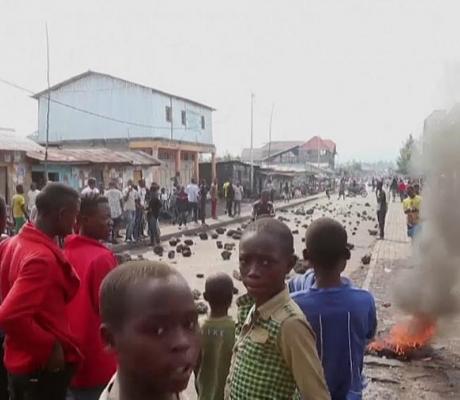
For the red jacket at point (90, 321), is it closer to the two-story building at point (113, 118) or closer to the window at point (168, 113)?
the two-story building at point (113, 118)

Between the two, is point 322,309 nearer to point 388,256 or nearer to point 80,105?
point 388,256

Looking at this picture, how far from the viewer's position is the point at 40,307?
106 inches

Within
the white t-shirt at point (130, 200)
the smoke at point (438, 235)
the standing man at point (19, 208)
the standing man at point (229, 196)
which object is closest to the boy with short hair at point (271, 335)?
the smoke at point (438, 235)

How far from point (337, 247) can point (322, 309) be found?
0.29m

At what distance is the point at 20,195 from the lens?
46.6 feet

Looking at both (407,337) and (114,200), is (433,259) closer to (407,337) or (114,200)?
(407,337)

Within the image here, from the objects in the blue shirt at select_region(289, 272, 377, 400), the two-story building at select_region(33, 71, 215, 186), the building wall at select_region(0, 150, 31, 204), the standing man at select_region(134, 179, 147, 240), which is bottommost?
the standing man at select_region(134, 179, 147, 240)

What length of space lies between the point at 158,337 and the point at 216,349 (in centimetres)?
180

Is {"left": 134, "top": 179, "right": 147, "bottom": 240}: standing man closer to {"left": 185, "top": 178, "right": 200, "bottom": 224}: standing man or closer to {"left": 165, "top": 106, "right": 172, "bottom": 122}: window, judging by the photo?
{"left": 185, "top": 178, "right": 200, "bottom": 224}: standing man

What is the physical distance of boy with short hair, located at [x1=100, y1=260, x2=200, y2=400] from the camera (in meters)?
1.44

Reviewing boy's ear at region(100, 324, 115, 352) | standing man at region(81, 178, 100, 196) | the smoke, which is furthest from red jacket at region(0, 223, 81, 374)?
the smoke

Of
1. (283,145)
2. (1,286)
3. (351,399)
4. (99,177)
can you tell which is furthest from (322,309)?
(283,145)

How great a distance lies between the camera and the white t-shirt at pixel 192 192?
73.0ft

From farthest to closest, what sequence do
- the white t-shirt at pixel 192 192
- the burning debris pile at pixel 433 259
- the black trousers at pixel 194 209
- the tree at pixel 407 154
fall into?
1. the black trousers at pixel 194 209
2. the white t-shirt at pixel 192 192
3. the tree at pixel 407 154
4. the burning debris pile at pixel 433 259
